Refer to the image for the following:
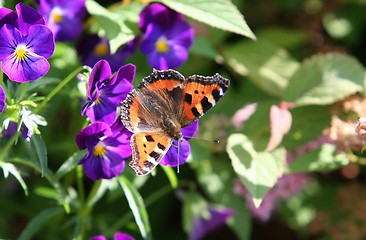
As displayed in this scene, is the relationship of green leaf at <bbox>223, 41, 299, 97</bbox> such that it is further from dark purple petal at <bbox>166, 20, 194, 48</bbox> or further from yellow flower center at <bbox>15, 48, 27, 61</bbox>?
yellow flower center at <bbox>15, 48, 27, 61</bbox>

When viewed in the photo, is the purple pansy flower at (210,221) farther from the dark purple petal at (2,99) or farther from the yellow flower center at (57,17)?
the dark purple petal at (2,99)

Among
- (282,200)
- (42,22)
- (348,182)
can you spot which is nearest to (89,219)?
(42,22)

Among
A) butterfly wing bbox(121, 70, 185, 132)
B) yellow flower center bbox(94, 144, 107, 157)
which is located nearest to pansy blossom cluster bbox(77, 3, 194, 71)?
butterfly wing bbox(121, 70, 185, 132)

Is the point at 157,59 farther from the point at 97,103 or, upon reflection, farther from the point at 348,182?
the point at 348,182

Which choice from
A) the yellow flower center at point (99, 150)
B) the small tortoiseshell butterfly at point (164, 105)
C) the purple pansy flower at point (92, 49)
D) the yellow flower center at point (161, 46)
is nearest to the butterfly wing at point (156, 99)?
the small tortoiseshell butterfly at point (164, 105)

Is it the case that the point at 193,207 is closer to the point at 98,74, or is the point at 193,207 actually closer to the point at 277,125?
the point at 277,125

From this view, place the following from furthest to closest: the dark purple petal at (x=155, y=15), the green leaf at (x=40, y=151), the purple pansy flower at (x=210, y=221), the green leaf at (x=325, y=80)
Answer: the purple pansy flower at (x=210, y=221) < the green leaf at (x=325, y=80) < the dark purple petal at (x=155, y=15) < the green leaf at (x=40, y=151)

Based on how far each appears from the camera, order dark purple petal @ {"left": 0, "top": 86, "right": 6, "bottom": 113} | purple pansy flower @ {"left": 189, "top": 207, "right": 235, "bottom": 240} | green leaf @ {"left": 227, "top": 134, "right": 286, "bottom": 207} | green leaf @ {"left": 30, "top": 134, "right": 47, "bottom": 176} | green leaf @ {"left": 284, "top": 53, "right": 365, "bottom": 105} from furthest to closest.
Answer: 1. purple pansy flower @ {"left": 189, "top": 207, "right": 235, "bottom": 240}
2. green leaf @ {"left": 284, "top": 53, "right": 365, "bottom": 105}
3. green leaf @ {"left": 227, "top": 134, "right": 286, "bottom": 207}
4. green leaf @ {"left": 30, "top": 134, "right": 47, "bottom": 176}
5. dark purple petal @ {"left": 0, "top": 86, "right": 6, "bottom": 113}
